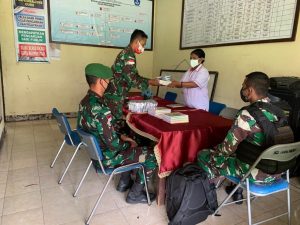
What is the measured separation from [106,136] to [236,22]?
253cm

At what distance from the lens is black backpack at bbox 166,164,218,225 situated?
1641 mm

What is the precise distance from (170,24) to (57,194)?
373cm

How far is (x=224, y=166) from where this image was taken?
1.67m

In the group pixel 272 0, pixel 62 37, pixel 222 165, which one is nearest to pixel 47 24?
pixel 62 37

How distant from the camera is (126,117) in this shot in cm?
230

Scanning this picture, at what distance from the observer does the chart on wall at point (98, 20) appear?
428 centimetres

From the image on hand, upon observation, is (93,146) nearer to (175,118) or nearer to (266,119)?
(175,118)

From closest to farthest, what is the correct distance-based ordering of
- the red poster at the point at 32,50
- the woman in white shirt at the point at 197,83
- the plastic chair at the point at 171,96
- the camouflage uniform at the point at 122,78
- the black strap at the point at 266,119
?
the black strap at the point at 266,119 → the camouflage uniform at the point at 122,78 → the woman in white shirt at the point at 197,83 → the plastic chair at the point at 171,96 → the red poster at the point at 32,50

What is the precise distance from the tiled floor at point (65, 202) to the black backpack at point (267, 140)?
2.10 feet

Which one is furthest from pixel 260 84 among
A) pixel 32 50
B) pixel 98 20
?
pixel 32 50

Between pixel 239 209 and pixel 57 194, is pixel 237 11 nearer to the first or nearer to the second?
pixel 239 209

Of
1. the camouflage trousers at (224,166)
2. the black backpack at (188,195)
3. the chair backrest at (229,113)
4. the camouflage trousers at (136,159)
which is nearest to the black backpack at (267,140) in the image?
the camouflage trousers at (224,166)

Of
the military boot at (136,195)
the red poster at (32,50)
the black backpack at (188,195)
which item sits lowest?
the military boot at (136,195)

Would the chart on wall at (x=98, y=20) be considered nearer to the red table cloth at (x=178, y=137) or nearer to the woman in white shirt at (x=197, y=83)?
the woman in white shirt at (x=197, y=83)
